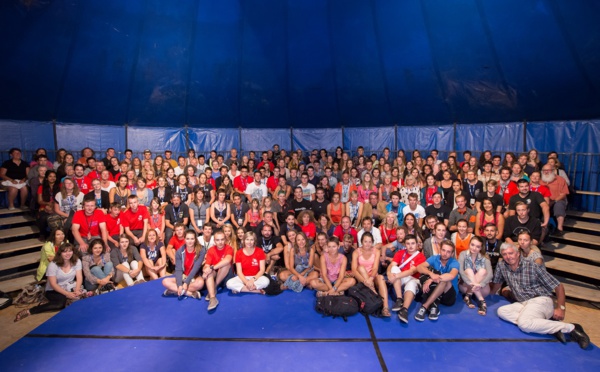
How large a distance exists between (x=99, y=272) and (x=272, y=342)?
330 cm

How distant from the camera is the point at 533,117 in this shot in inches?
352

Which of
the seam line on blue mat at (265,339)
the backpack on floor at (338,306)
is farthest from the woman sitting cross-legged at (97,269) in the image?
the backpack on floor at (338,306)

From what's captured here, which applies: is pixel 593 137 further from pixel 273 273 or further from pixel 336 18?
pixel 273 273

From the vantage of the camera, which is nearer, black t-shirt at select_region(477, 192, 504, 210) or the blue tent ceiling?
black t-shirt at select_region(477, 192, 504, 210)

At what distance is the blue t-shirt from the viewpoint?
5078 millimetres

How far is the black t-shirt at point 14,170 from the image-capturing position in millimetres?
7184

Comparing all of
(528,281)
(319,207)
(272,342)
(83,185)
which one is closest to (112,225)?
(83,185)

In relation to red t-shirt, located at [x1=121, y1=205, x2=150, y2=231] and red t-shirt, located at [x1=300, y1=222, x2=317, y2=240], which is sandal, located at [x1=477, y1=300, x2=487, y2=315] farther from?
red t-shirt, located at [x1=121, y1=205, x2=150, y2=231]

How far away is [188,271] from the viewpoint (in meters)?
5.64

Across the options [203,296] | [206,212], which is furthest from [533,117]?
[203,296]

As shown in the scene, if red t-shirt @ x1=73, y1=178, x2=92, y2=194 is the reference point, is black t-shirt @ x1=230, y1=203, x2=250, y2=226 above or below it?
below

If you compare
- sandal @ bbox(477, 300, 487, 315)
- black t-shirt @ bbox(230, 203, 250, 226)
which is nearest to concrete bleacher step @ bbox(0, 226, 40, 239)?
black t-shirt @ bbox(230, 203, 250, 226)

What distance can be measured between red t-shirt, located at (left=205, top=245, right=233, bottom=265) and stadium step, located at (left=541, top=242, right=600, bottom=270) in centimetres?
552

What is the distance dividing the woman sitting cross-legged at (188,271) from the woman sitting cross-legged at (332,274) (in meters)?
1.80
